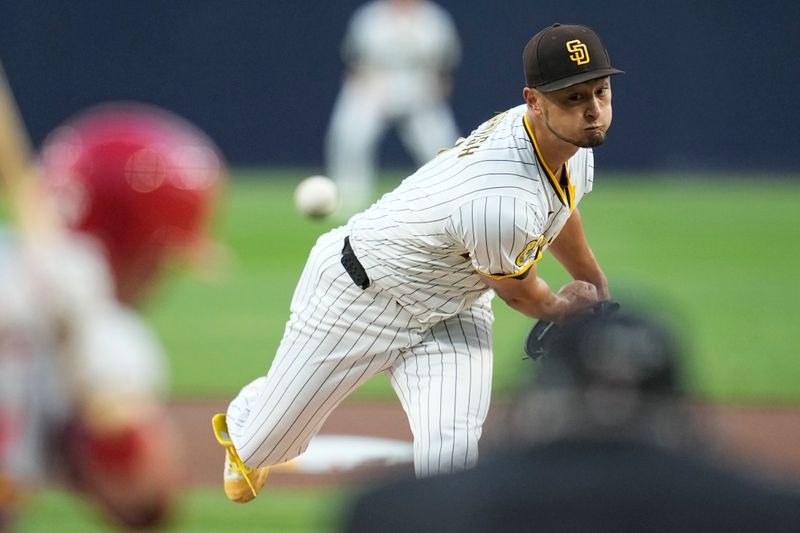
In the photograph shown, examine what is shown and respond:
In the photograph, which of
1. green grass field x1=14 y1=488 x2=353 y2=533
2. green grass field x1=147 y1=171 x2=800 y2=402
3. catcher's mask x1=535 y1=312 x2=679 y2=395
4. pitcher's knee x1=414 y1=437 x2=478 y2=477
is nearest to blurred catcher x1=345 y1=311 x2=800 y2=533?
catcher's mask x1=535 y1=312 x2=679 y2=395

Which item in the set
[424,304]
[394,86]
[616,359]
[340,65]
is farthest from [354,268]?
[340,65]

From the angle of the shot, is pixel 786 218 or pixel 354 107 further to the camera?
pixel 354 107

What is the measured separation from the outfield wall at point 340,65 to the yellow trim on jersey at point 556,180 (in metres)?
13.3

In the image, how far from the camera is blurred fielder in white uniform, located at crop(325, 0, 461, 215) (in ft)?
50.3

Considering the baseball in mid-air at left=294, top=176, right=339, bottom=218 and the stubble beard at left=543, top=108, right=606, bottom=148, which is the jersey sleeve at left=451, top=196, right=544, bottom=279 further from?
the baseball in mid-air at left=294, top=176, right=339, bottom=218

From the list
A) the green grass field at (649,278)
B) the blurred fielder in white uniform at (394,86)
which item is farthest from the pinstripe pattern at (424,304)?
the blurred fielder in white uniform at (394,86)

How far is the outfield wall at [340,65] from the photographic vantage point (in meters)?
17.3

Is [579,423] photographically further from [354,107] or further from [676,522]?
[354,107]

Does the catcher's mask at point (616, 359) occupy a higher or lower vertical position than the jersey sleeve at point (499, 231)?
higher

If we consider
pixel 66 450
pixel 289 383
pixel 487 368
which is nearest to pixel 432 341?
pixel 487 368

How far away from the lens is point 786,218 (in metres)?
14.8

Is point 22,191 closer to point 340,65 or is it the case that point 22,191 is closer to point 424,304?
point 424,304

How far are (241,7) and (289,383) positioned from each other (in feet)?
45.2

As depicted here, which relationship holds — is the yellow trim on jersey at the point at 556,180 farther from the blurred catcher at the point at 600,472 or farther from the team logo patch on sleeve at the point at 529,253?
the blurred catcher at the point at 600,472
